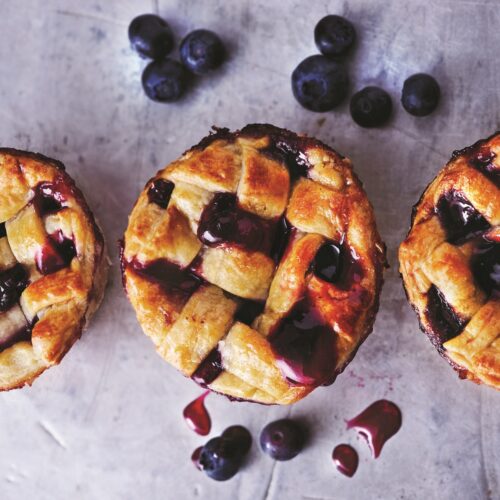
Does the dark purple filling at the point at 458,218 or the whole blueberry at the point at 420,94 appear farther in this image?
the whole blueberry at the point at 420,94

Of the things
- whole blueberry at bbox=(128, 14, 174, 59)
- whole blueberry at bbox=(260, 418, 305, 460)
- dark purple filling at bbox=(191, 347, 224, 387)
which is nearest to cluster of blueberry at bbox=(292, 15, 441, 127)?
whole blueberry at bbox=(128, 14, 174, 59)

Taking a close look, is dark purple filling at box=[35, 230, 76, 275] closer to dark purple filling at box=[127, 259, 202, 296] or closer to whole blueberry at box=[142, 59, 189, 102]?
dark purple filling at box=[127, 259, 202, 296]

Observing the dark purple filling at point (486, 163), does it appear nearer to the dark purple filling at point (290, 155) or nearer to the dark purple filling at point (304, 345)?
the dark purple filling at point (290, 155)

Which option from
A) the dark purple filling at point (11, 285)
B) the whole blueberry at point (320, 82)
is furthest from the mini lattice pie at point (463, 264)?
the dark purple filling at point (11, 285)

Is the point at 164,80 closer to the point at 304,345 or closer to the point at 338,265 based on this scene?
the point at 338,265

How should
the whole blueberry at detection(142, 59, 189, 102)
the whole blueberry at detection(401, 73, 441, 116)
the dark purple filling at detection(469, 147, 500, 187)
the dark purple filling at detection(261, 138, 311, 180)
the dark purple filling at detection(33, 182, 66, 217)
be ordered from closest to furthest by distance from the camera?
the dark purple filling at detection(469, 147, 500, 187) < the dark purple filling at detection(261, 138, 311, 180) < the dark purple filling at detection(33, 182, 66, 217) < the whole blueberry at detection(401, 73, 441, 116) < the whole blueberry at detection(142, 59, 189, 102)

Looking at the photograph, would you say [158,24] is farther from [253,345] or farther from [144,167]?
[253,345]

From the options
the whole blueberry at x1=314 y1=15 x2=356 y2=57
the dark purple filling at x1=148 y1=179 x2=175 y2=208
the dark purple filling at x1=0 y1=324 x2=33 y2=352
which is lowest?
the dark purple filling at x1=0 y1=324 x2=33 y2=352
